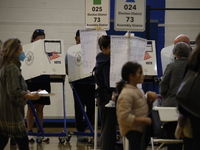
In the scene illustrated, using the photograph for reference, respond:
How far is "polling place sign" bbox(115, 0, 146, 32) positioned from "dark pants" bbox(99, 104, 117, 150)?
1.40 m

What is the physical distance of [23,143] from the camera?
3816mm

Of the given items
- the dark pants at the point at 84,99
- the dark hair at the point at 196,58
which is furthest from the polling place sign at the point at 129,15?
the dark hair at the point at 196,58

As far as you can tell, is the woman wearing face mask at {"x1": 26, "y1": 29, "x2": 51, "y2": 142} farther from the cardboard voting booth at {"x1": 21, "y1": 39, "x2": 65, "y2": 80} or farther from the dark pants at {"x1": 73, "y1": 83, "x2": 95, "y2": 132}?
the dark pants at {"x1": 73, "y1": 83, "x2": 95, "y2": 132}

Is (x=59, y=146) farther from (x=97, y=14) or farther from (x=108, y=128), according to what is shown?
→ (x=97, y=14)

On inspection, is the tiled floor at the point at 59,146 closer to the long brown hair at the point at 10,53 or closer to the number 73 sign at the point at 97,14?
the number 73 sign at the point at 97,14

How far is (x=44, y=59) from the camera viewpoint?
19.6 ft

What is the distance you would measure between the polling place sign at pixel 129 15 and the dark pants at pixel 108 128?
1398 mm

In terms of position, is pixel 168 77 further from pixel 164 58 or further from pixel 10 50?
pixel 164 58

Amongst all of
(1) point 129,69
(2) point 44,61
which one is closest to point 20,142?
(1) point 129,69

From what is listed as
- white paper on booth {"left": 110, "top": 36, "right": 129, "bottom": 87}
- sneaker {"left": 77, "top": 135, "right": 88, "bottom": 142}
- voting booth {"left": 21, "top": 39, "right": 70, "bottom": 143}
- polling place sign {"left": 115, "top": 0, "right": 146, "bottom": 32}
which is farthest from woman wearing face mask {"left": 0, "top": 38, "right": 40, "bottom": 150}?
sneaker {"left": 77, "top": 135, "right": 88, "bottom": 142}

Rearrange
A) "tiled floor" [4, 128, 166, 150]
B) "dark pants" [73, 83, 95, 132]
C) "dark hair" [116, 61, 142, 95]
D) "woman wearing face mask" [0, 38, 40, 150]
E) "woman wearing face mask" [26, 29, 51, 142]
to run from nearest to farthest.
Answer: "dark hair" [116, 61, 142, 95] < "woman wearing face mask" [0, 38, 40, 150] < "tiled floor" [4, 128, 166, 150] < "woman wearing face mask" [26, 29, 51, 142] < "dark pants" [73, 83, 95, 132]

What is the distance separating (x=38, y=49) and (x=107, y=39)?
5.95 feet

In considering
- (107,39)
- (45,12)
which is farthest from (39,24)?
(107,39)

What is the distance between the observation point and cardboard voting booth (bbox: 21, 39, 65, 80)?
5949mm
